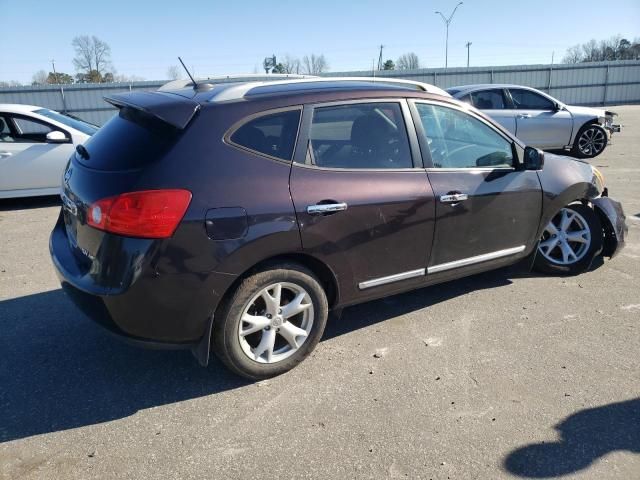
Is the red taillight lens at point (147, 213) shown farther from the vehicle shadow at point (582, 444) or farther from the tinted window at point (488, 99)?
the tinted window at point (488, 99)

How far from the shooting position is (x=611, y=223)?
470 centimetres

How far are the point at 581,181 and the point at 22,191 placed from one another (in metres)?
7.76

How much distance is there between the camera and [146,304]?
267 cm

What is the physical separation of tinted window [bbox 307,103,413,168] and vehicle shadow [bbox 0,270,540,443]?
1.30 m

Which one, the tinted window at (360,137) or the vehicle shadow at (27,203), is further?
the vehicle shadow at (27,203)

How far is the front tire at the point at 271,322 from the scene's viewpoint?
292 cm

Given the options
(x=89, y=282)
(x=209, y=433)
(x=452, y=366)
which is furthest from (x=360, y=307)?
(x=89, y=282)

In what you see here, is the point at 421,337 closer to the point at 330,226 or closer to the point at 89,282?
the point at 330,226

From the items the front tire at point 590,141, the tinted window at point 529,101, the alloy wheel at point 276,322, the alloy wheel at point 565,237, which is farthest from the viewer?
the front tire at point 590,141

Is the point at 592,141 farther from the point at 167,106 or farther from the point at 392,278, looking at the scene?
the point at 167,106

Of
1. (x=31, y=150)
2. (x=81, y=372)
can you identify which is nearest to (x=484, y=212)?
(x=81, y=372)

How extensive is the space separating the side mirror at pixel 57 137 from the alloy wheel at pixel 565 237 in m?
6.94

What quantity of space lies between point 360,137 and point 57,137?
609cm

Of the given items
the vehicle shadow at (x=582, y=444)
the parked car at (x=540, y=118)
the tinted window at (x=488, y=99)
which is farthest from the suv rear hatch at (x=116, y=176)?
the tinted window at (x=488, y=99)
